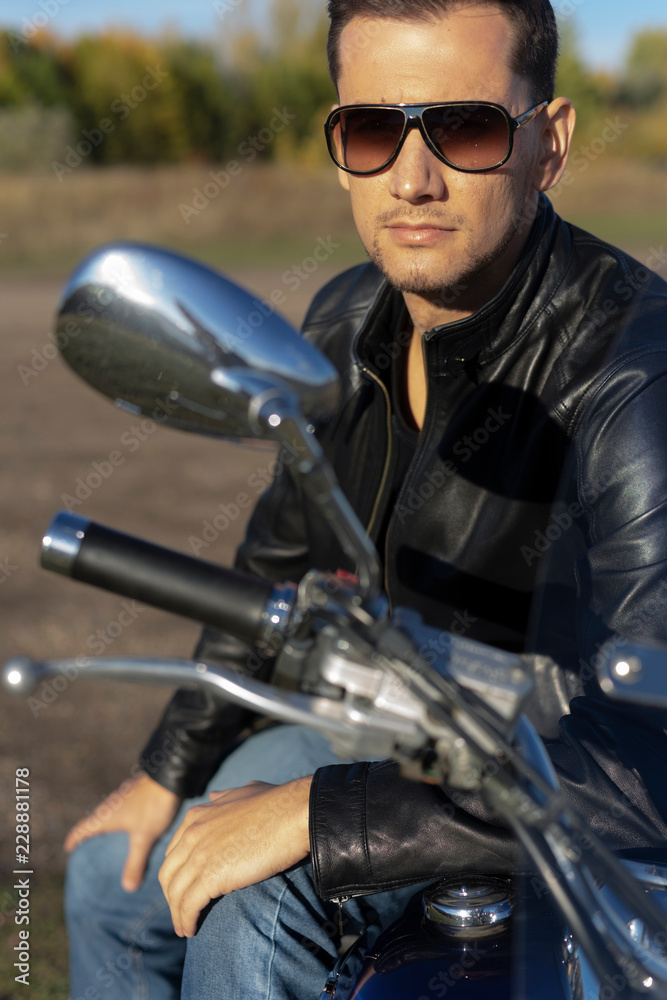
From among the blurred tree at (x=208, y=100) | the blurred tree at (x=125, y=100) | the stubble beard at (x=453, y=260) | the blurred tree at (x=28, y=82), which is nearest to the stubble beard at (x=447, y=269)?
the stubble beard at (x=453, y=260)

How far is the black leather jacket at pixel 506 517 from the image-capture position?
1140mm

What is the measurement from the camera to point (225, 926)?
1.23 m

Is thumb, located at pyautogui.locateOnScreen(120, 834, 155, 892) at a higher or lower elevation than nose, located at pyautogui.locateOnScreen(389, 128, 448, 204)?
lower

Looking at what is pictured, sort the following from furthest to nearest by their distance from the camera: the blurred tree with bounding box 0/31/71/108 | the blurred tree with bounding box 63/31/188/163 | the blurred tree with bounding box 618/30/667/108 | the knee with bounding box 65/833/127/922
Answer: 1. the blurred tree with bounding box 618/30/667/108
2. the blurred tree with bounding box 0/31/71/108
3. the blurred tree with bounding box 63/31/188/163
4. the knee with bounding box 65/833/127/922

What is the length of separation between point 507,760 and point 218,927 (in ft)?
2.05

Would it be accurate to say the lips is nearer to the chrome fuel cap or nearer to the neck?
the neck

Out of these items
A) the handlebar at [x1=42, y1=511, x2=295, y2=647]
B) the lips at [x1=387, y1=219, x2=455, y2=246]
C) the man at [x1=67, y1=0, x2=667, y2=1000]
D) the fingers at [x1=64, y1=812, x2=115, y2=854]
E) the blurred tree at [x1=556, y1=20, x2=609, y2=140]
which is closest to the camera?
the handlebar at [x1=42, y1=511, x2=295, y2=647]

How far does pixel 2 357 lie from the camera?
9500 millimetres

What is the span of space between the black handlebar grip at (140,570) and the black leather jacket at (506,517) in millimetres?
450

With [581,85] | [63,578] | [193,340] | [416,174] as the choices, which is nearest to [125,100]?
[581,85]

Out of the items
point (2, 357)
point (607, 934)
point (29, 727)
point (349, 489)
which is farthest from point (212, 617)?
point (2, 357)

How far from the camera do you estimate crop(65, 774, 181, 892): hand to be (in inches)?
67.9

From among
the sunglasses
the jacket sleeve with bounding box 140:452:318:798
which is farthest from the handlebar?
the jacket sleeve with bounding box 140:452:318:798

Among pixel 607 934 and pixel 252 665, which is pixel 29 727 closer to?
pixel 252 665
